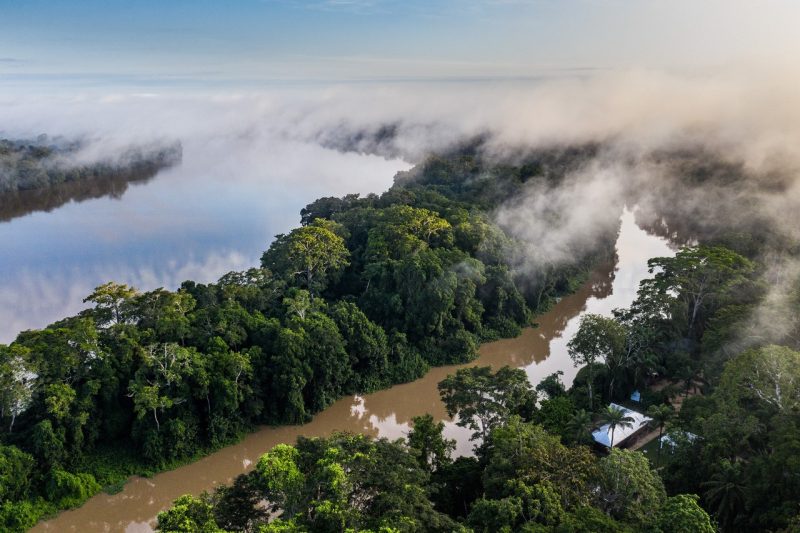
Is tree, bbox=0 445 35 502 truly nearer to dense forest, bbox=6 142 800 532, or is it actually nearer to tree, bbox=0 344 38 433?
dense forest, bbox=6 142 800 532

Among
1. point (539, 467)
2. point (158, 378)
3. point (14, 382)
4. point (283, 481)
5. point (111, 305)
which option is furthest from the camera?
point (111, 305)

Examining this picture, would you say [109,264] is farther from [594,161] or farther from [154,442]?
[594,161]

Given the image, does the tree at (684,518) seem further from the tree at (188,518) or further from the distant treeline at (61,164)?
the distant treeline at (61,164)

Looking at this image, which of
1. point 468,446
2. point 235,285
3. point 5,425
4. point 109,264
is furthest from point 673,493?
point 109,264

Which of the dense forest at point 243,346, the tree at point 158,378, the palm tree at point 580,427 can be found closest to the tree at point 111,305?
the dense forest at point 243,346

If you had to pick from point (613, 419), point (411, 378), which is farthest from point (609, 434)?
point (411, 378)

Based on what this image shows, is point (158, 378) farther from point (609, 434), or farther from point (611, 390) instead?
point (611, 390)
